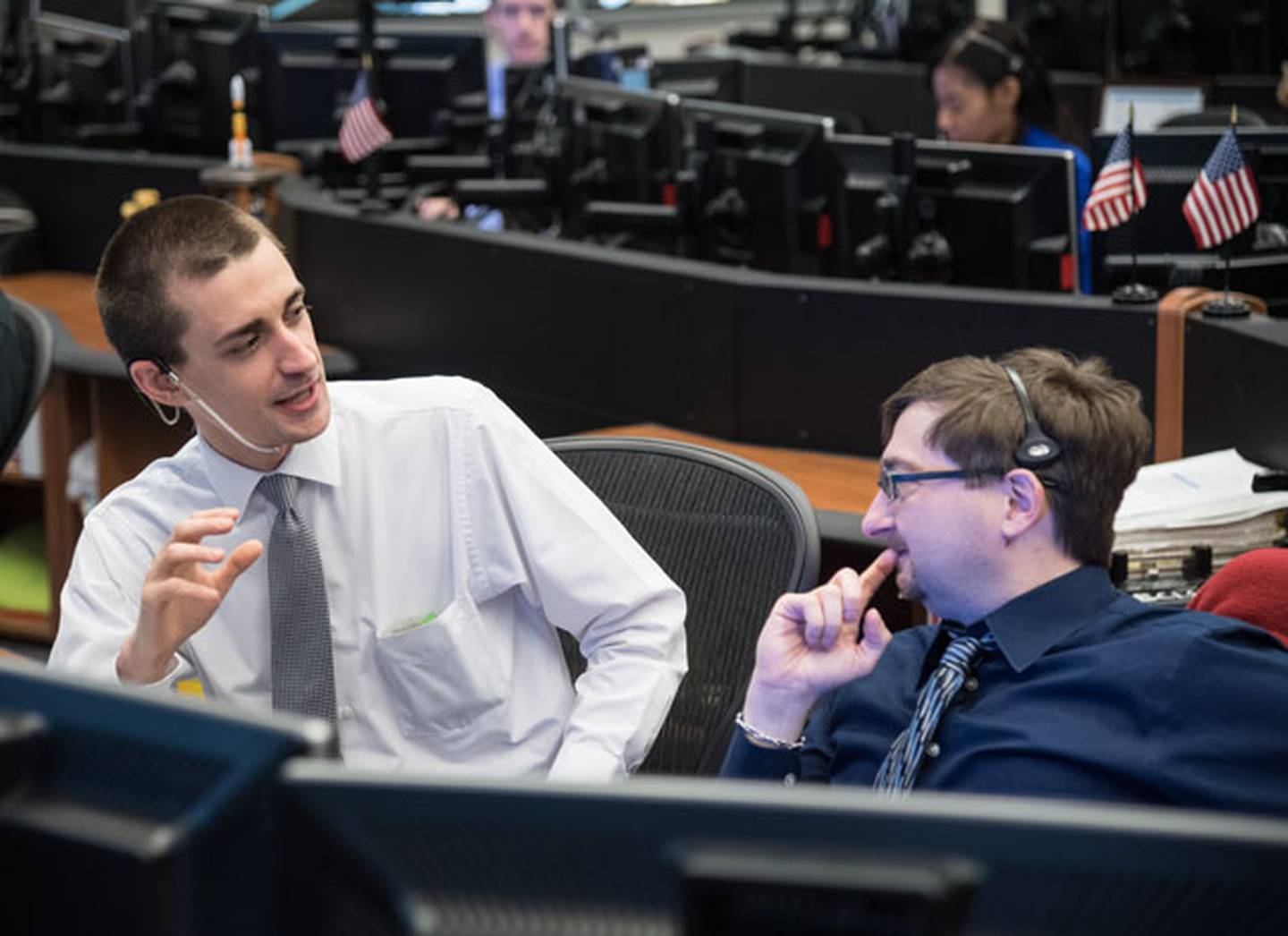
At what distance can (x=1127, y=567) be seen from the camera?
233 centimetres

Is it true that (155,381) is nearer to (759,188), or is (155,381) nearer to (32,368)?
(32,368)

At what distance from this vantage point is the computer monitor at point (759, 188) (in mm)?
4008

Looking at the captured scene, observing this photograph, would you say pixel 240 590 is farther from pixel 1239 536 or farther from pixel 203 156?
pixel 203 156

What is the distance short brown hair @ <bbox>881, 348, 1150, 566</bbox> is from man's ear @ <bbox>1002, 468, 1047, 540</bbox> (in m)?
0.01

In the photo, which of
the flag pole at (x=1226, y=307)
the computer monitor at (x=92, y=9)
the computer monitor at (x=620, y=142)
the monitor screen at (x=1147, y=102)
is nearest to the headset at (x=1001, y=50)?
the computer monitor at (x=620, y=142)

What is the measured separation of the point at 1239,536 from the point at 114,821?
5.75ft

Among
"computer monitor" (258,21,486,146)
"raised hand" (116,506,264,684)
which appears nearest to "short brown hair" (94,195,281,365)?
"raised hand" (116,506,264,684)

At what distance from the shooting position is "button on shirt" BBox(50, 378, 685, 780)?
6.29ft

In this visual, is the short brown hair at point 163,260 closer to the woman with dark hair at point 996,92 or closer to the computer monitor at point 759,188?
the computer monitor at point 759,188

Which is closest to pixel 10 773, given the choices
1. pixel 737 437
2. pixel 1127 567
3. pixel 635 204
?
pixel 1127 567

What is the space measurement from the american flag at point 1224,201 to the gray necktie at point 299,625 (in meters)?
1.74

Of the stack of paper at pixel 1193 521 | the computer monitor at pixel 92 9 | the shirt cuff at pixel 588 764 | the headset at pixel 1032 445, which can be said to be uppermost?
the computer monitor at pixel 92 9

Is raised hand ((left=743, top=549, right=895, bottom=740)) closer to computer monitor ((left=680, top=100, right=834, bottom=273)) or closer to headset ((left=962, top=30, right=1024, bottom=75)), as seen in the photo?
computer monitor ((left=680, top=100, right=834, bottom=273))

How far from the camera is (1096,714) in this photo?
1683 millimetres
